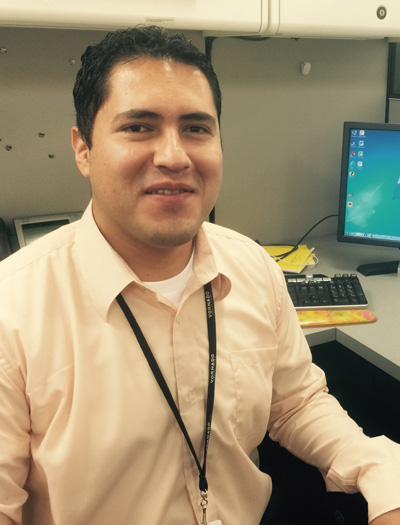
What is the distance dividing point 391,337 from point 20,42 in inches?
45.0

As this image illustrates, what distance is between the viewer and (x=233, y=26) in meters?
1.00

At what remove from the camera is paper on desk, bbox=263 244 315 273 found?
4.82ft

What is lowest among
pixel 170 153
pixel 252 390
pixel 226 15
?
pixel 252 390

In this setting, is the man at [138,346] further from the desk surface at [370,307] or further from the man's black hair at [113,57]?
the desk surface at [370,307]

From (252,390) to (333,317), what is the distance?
0.41 metres

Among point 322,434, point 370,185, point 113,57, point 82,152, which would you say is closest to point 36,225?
point 82,152

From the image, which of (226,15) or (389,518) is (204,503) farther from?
(226,15)

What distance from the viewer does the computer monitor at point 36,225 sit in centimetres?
124

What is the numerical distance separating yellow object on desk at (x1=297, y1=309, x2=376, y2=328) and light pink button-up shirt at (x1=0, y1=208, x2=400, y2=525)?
0.88 ft

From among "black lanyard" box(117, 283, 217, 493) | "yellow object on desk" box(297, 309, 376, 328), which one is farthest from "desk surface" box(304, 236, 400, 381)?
"black lanyard" box(117, 283, 217, 493)

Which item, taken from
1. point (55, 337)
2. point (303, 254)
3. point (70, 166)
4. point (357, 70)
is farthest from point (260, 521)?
point (357, 70)

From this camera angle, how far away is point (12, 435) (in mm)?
688

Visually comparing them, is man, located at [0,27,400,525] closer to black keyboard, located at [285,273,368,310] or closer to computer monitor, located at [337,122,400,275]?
black keyboard, located at [285,273,368,310]

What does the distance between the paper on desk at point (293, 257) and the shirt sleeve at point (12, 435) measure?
3.10 feet
